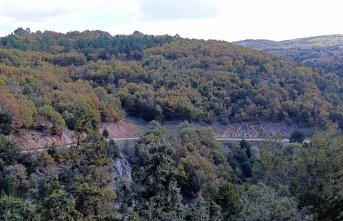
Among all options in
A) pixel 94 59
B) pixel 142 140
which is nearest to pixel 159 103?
pixel 142 140

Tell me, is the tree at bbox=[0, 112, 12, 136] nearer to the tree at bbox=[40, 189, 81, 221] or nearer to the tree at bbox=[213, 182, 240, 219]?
the tree at bbox=[213, 182, 240, 219]

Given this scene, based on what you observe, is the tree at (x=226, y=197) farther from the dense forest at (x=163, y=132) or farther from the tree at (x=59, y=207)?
the tree at (x=59, y=207)

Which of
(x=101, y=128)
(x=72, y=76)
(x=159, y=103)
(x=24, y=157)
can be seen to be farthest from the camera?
(x=72, y=76)

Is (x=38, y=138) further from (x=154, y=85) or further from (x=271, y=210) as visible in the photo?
(x=271, y=210)

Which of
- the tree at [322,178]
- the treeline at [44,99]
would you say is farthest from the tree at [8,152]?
the tree at [322,178]

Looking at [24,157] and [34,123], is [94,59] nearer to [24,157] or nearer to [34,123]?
[34,123]

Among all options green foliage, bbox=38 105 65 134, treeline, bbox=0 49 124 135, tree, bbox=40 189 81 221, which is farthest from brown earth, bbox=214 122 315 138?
tree, bbox=40 189 81 221
